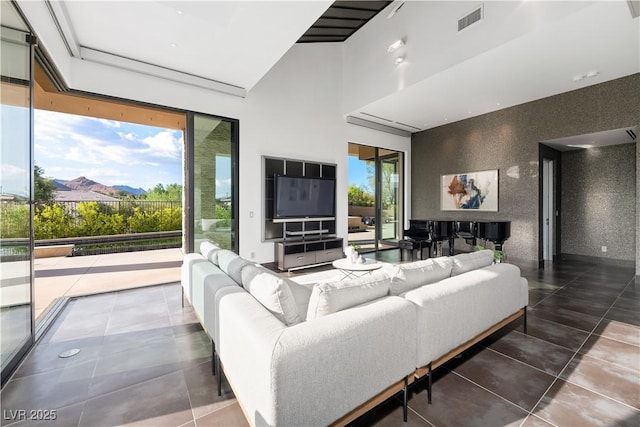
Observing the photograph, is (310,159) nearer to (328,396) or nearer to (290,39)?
(290,39)

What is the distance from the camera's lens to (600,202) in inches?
224

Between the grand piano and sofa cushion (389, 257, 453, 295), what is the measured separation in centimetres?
378

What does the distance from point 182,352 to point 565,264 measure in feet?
22.7

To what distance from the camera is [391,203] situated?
7992 mm

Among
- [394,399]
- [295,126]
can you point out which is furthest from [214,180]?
[394,399]

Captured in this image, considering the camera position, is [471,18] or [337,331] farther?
[471,18]

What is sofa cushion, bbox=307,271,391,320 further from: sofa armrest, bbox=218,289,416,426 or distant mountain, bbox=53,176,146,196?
distant mountain, bbox=53,176,146,196

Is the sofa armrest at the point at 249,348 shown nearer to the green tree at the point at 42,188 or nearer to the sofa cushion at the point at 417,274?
the sofa cushion at the point at 417,274

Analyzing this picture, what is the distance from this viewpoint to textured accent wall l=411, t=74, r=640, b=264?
467 centimetres

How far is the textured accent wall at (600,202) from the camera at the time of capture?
5359mm

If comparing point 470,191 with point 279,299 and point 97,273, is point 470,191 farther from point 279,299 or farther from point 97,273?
point 97,273

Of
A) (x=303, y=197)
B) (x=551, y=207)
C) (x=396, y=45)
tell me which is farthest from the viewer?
(x=551, y=207)

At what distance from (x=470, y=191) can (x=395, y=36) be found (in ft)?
12.8

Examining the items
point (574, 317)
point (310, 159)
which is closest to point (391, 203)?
point (310, 159)
